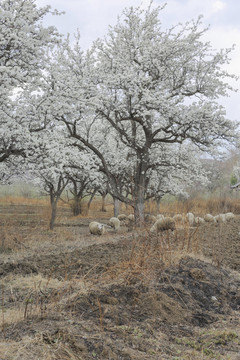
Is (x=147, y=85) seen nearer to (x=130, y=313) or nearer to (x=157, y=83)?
(x=157, y=83)

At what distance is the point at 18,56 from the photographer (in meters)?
9.98

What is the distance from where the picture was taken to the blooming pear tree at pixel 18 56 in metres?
9.31

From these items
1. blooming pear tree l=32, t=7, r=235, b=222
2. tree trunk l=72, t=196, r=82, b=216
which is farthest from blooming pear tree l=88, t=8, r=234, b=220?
tree trunk l=72, t=196, r=82, b=216

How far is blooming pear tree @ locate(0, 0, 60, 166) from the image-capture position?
9312 mm

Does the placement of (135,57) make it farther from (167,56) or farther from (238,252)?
(238,252)

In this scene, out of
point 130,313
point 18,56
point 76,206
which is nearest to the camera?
point 130,313

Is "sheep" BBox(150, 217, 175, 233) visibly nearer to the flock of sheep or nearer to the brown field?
the flock of sheep

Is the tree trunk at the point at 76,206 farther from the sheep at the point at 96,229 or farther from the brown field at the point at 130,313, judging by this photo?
the brown field at the point at 130,313

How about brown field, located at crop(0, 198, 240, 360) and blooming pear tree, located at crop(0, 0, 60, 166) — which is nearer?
brown field, located at crop(0, 198, 240, 360)

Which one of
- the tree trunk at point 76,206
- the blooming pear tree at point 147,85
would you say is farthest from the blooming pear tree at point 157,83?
the tree trunk at point 76,206

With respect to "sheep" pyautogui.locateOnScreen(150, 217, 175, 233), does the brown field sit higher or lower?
lower

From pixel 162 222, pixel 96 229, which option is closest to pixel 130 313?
pixel 162 222

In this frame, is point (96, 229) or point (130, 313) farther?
point (96, 229)

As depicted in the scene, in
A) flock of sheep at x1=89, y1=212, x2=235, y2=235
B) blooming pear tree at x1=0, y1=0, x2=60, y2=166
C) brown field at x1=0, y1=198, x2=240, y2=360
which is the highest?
blooming pear tree at x1=0, y1=0, x2=60, y2=166
